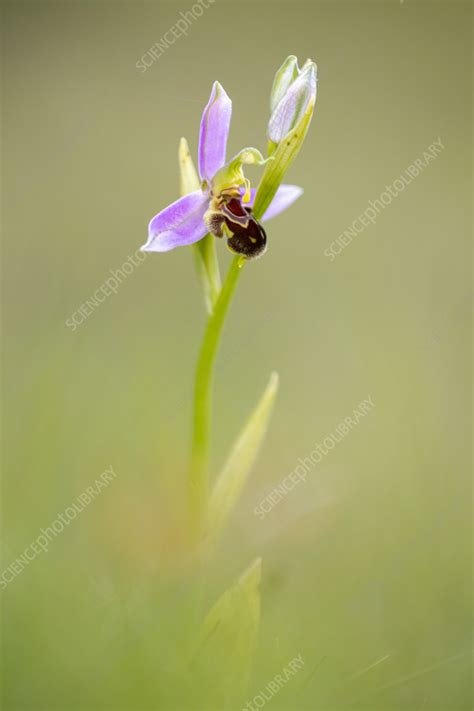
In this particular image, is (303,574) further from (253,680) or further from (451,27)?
(451,27)

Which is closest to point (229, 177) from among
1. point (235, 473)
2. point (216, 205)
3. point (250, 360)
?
point (216, 205)

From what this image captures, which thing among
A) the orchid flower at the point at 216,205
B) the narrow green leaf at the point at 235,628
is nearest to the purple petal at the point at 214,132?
the orchid flower at the point at 216,205

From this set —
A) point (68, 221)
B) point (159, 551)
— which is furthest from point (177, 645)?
point (68, 221)

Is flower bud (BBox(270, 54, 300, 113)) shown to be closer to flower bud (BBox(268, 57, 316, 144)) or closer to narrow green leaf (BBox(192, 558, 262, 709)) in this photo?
flower bud (BBox(268, 57, 316, 144))

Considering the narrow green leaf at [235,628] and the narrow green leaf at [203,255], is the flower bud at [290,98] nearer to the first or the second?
the narrow green leaf at [203,255]

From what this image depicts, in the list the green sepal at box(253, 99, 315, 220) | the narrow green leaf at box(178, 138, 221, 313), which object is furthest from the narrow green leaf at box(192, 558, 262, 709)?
the green sepal at box(253, 99, 315, 220)

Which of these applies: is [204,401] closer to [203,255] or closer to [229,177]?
[203,255]
